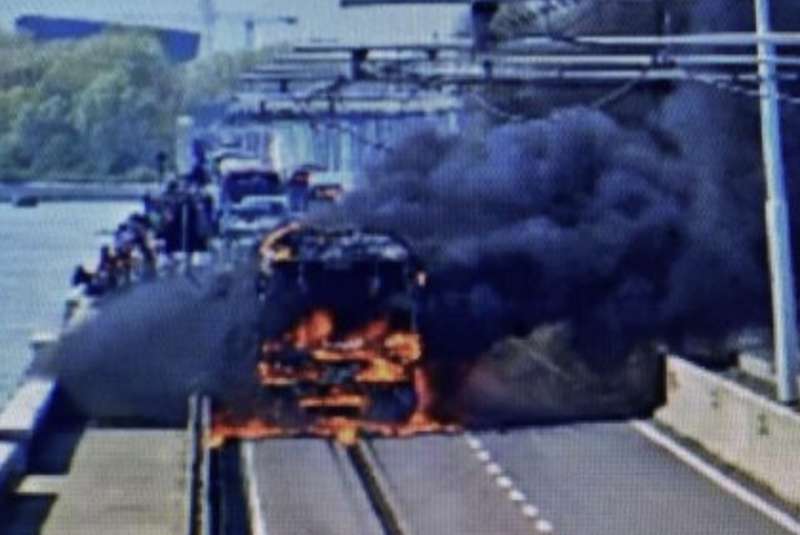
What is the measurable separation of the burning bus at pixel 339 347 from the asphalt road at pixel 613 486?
4.91 feet

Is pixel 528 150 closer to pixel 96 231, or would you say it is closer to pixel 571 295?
pixel 571 295

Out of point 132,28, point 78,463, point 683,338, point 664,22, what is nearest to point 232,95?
point 132,28

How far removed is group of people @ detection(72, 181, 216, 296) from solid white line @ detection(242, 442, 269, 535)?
16.2 m

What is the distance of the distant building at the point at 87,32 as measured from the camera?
2250 inches

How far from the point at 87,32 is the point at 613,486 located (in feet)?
126

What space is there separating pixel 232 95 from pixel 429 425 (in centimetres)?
3374

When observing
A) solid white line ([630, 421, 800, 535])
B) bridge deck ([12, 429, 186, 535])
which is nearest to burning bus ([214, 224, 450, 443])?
bridge deck ([12, 429, 186, 535])

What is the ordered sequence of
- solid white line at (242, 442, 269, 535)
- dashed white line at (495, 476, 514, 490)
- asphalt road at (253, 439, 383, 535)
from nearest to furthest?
solid white line at (242, 442, 269, 535), asphalt road at (253, 439, 383, 535), dashed white line at (495, 476, 514, 490)

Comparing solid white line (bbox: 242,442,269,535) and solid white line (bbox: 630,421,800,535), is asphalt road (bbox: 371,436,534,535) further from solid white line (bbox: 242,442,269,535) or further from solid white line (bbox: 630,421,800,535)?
solid white line (bbox: 630,421,800,535)

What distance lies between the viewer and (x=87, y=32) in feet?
210

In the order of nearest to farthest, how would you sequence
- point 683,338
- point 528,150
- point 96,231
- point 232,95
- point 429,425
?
point 429,425, point 683,338, point 528,150, point 232,95, point 96,231

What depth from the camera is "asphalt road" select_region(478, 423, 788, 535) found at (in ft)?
83.0

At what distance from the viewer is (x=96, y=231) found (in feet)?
237

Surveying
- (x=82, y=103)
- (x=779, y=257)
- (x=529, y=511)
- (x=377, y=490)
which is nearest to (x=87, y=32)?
(x=82, y=103)
